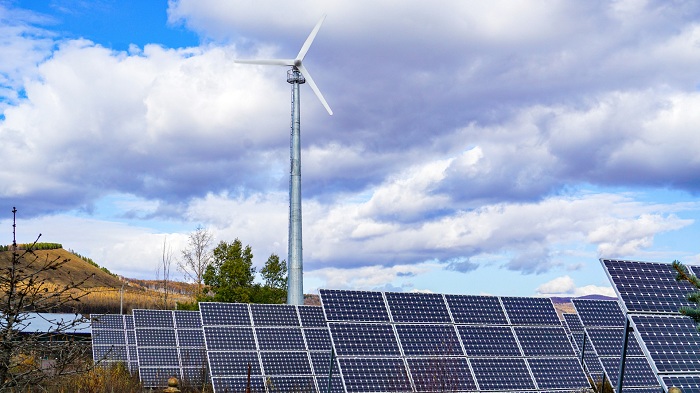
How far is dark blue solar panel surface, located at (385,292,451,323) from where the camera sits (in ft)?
65.2

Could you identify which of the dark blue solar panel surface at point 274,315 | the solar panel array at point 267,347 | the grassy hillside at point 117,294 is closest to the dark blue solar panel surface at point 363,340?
the solar panel array at point 267,347

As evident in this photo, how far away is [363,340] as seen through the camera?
730 inches

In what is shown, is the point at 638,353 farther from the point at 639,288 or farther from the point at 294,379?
the point at 294,379

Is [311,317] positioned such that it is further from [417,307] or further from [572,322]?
[572,322]

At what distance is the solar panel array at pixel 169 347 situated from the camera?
29.3 m

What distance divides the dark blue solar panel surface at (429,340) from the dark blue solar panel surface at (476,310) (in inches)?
33.9

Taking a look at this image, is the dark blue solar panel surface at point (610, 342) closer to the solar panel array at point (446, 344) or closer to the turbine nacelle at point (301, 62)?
the solar panel array at point (446, 344)

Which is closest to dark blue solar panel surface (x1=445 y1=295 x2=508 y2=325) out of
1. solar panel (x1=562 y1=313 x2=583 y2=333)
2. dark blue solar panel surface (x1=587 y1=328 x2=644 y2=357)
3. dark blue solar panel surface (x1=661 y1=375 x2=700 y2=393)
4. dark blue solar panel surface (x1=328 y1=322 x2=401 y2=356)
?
dark blue solar panel surface (x1=328 y1=322 x2=401 y2=356)

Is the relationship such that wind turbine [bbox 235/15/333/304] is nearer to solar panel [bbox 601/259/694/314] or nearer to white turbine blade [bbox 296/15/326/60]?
white turbine blade [bbox 296/15/326/60]

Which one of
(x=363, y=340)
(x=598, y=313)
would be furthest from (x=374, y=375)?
(x=598, y=313)

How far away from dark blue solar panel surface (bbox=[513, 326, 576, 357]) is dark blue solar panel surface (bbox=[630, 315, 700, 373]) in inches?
199

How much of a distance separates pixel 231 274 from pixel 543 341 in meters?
39.0

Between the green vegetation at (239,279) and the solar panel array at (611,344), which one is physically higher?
the green vegetation at (239,279)

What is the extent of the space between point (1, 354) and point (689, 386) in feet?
39.3
